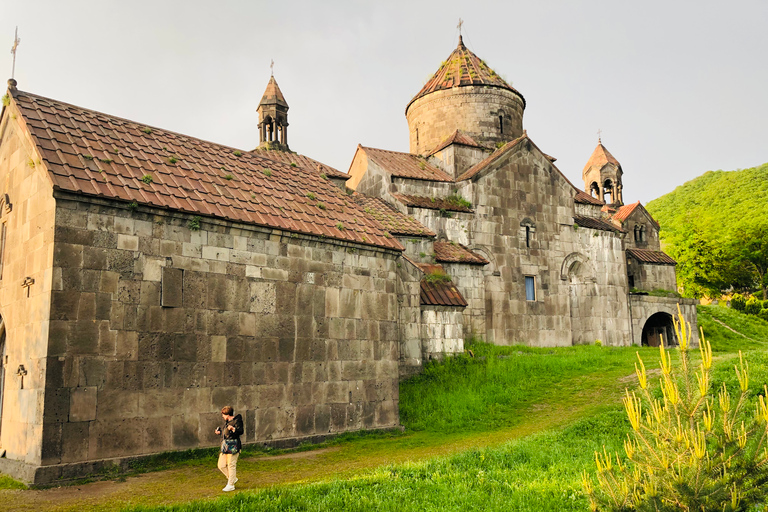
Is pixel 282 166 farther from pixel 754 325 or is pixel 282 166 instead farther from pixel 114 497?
pixel 754 325

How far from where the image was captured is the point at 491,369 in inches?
563

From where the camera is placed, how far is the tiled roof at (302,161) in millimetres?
18061

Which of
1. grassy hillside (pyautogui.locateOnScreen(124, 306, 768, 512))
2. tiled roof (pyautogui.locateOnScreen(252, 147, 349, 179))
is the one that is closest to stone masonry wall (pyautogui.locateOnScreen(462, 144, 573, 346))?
grassy hillside (pyautogui.locateOnScreen(124, 306, 768, 512))

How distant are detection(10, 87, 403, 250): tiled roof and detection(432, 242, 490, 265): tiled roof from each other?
4.33m

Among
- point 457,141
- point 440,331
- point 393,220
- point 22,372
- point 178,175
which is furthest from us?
point 457,141

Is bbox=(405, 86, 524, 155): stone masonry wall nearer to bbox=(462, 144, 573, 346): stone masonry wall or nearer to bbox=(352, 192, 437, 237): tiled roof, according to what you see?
bbox=(462, 144, 573, 346): stone masonry wall

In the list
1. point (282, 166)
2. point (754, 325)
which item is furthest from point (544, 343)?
point (754, 325)

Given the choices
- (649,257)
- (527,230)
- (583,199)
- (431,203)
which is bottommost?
(649,257)

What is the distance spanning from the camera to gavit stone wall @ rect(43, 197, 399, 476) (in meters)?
8.06

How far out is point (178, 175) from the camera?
10.1 metres

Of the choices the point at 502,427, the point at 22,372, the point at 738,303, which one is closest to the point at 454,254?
the point at 502,427

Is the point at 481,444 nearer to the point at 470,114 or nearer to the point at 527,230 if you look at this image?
the point at 527,230

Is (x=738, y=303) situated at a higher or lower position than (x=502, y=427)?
higher

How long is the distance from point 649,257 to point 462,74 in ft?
→ 35.3
